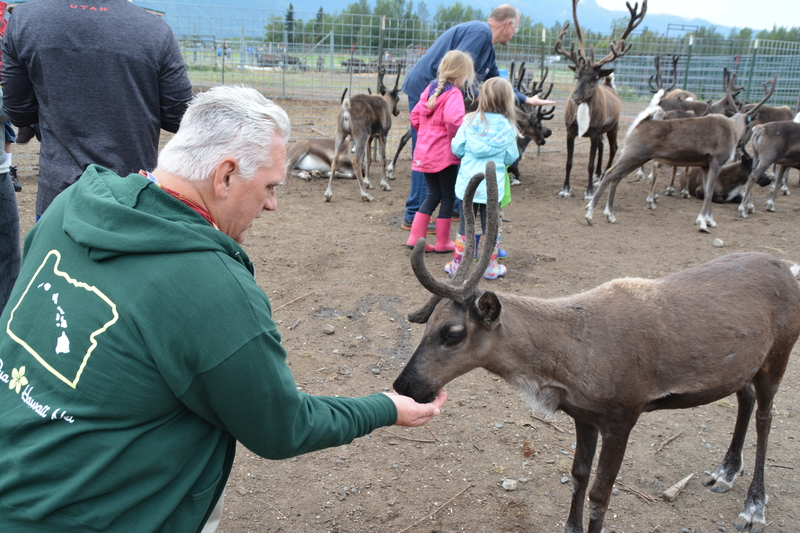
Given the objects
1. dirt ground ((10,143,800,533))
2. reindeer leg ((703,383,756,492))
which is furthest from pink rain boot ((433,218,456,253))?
reindeer leg ((703,383,756,492))

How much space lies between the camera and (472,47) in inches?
262

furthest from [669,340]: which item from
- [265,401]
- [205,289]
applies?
[205,289]

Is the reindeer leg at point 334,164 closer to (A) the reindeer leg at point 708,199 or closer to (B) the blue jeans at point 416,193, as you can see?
(B) the blue jeans at point 416,193

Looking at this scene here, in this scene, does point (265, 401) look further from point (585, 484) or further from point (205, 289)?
point (585, 484)

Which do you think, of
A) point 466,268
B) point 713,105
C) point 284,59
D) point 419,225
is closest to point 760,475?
point 466,268

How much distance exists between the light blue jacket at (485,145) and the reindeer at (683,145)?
302 cm

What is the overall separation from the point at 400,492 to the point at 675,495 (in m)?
1.45

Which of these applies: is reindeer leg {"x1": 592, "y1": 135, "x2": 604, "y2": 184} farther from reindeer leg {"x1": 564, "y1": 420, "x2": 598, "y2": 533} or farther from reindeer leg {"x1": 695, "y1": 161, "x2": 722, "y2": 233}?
reindeer leg {"x1": 564, "y1": 420, "x2": 598, "y2": 533}

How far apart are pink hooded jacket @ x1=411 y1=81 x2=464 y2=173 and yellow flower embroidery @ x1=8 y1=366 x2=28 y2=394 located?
15.7ft

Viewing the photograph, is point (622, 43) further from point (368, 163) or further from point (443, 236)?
point (443, 236)

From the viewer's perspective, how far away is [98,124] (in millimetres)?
2945

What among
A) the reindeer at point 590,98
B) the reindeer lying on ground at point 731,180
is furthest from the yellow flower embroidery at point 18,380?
the reindeer lying on ground at point 731,180

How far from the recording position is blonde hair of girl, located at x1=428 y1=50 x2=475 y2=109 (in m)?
5.73

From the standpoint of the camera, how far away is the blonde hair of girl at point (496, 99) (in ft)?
17.3
